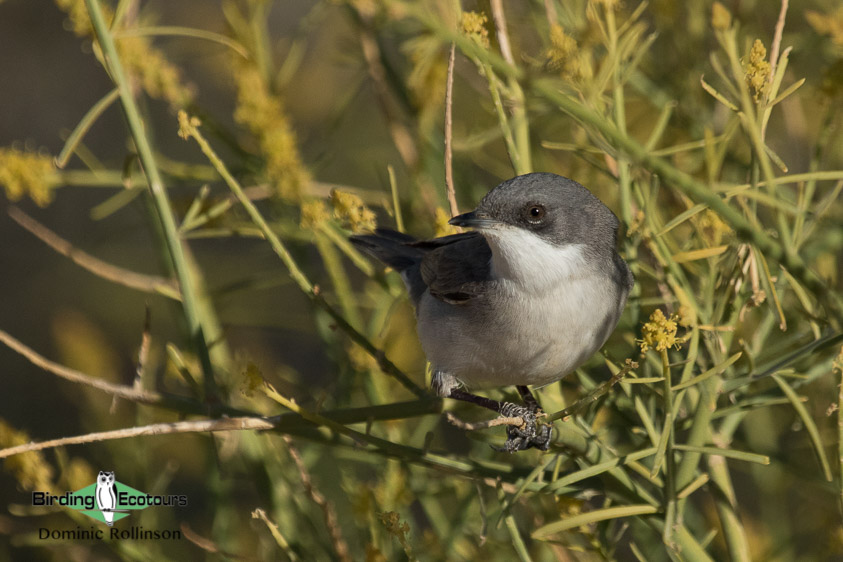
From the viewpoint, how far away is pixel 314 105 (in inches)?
175

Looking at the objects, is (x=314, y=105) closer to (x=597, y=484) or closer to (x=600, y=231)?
→ (x=600, y=231)

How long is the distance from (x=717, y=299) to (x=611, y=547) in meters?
0.67

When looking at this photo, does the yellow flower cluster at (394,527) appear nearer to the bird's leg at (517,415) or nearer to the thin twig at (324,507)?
the thin twig at (324,507)

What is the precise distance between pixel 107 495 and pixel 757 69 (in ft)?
6.87

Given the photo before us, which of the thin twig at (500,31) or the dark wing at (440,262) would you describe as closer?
the thin twig at (500,31)

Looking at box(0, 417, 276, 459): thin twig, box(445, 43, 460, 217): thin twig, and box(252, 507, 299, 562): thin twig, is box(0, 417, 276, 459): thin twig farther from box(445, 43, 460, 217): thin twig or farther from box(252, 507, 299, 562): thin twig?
box(445, 43, 460, 217): thin twig

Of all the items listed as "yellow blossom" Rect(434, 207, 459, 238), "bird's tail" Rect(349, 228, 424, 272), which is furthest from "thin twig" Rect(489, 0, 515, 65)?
"bird's tail" Rect(349, 228, 424, 272)

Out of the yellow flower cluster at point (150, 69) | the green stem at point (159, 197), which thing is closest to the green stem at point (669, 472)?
the green stem at point (159, 197)

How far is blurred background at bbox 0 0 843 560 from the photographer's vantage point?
2.01m

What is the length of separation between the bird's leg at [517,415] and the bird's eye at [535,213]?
0.53 meters

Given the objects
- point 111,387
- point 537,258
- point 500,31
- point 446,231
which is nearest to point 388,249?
point 446,231

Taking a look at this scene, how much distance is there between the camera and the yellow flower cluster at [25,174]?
2574 millimetres

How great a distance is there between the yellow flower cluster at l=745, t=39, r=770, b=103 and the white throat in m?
0.72

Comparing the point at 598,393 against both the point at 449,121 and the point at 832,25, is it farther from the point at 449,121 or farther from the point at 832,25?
the point at 832,25
